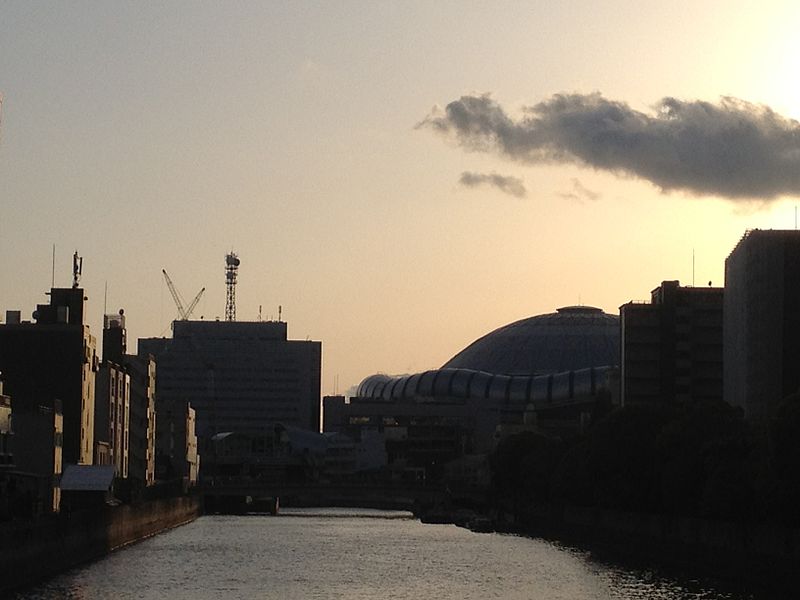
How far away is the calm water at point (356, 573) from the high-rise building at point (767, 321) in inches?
935

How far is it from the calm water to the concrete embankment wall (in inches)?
45.7

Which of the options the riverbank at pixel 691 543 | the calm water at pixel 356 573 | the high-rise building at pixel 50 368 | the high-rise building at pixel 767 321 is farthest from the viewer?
the high-rise building at pixel 50 368

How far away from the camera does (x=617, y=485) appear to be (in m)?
146

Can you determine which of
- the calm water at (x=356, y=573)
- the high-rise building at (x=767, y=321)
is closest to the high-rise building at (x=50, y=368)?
the calm water at (x=356, y=573)

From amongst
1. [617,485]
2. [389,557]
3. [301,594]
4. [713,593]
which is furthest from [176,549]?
[713,593]

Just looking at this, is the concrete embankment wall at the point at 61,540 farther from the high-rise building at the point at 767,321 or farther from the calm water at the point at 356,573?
the high-rise building at the point at 767,321

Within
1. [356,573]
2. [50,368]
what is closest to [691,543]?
[356,573]

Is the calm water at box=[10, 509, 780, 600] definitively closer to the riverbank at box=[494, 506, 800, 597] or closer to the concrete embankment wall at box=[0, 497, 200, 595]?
the concrete embankment wall at box=[0, 497, 200, 595]

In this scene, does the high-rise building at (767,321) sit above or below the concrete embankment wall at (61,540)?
above

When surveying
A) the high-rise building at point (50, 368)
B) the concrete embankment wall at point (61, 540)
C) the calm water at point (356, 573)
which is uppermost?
the high-rise building at point (50, 368)

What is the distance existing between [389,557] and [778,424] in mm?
43480

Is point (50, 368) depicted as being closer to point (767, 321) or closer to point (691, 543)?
point (767, 321)

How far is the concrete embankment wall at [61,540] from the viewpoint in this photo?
9088cm

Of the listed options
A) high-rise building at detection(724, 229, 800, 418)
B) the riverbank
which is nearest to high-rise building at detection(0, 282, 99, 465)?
the riverbank
